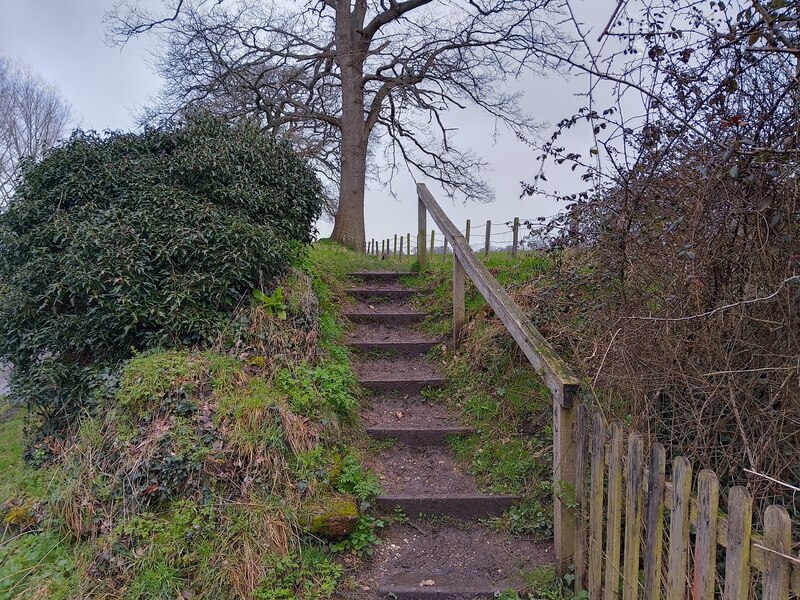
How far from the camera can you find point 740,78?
2.13 metres

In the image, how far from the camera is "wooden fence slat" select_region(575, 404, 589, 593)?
9.27ft

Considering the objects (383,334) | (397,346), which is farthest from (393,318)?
(397,346)

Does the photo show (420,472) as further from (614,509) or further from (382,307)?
(382,307)

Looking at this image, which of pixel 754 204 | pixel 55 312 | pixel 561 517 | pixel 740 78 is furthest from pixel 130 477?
pixel 740 78

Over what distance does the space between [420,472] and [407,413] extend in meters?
0.74

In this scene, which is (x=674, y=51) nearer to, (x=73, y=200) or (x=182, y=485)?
(x=182, y=485)

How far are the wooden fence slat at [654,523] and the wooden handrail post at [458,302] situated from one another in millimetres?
3200

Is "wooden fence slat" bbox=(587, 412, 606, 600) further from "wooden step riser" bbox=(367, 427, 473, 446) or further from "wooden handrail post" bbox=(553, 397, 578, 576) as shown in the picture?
"wooden step riser" bbox=(367, 427, 473, 446)

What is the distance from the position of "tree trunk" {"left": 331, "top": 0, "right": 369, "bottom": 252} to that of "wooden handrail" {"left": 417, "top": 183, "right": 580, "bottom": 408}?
5090 millimetres

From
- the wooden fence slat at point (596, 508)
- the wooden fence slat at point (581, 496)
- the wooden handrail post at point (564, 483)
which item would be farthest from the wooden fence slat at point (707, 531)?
the wooden handrail post at point (564, 483)

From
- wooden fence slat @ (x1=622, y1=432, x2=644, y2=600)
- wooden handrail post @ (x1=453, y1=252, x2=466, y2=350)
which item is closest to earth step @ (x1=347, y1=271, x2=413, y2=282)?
wooden handrail post @ (x1=453, y1=252, x2=466, y2=350)

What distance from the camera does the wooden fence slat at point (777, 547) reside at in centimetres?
154

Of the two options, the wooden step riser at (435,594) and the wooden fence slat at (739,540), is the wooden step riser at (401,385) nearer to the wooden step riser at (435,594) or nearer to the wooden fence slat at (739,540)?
the wooden step riser at (435,594)

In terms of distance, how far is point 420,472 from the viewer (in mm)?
3930
